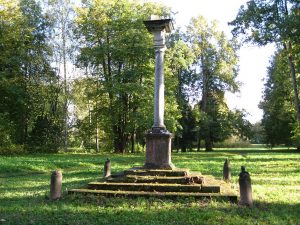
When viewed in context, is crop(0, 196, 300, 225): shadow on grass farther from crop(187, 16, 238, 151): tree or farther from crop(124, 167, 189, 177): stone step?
crop(187, 16, 238, 151): tree

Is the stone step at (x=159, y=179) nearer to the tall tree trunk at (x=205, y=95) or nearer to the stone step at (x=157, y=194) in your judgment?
the stone step at (x=157, y=194)

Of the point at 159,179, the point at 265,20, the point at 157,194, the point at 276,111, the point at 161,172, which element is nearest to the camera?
the point at 157,194

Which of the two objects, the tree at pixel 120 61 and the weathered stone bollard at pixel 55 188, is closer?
the weathered stone bollard at pixel 55 188

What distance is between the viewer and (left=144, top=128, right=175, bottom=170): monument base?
12.8 metres

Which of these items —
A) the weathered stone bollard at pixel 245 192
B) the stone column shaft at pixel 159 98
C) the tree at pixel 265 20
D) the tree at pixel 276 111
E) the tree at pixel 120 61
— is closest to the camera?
the weathered stone bollard at pixel 245 192

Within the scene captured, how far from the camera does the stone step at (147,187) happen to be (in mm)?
10883

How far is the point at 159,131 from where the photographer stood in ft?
42.9

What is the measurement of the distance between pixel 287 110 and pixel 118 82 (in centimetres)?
2417

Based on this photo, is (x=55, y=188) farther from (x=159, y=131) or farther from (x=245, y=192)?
(x=245, y=192)

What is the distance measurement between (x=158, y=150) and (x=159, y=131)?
27.2 inches

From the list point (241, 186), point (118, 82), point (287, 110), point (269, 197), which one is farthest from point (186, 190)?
point (287, 110)

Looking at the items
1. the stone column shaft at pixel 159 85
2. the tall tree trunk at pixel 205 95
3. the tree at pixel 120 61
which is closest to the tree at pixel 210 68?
the tall tree trunk at pixel 205 95

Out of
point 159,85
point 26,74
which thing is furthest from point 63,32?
point 159,85

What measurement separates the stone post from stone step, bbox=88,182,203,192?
1673 mm
